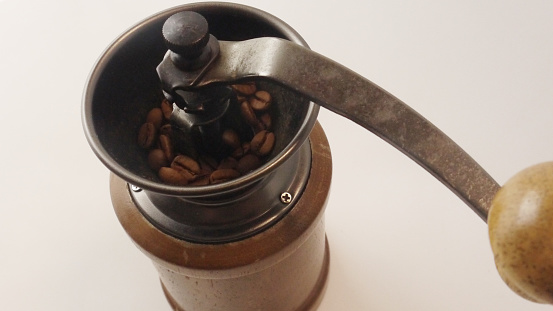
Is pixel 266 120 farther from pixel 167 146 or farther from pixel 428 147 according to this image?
pixel 428 147

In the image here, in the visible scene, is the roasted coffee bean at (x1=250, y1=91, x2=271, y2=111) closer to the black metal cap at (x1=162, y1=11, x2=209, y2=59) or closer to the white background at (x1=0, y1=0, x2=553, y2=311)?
the black metal cap at (x1=162, y1=11, x2=209, y2=59)

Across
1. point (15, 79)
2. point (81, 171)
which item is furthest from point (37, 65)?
point (81, 171)

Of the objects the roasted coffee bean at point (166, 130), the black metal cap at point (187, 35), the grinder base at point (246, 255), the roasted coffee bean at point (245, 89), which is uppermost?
the black metal cap at point (187, 35)

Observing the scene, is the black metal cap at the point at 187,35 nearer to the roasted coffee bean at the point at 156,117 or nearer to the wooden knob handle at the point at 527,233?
the roasted coffee bean at the point at 156,117

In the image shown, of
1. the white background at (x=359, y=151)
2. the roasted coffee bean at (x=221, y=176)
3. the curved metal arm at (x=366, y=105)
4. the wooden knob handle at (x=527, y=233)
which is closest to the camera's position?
the wooden knob handle at (x=527, y=233)

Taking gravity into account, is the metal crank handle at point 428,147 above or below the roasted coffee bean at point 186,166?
above

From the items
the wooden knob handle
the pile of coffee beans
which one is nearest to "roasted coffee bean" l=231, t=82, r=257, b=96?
the pile of coffee beans

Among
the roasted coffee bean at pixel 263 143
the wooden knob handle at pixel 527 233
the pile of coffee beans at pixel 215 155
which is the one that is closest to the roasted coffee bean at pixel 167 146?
the pile of coffee beans at pixel 215 155
